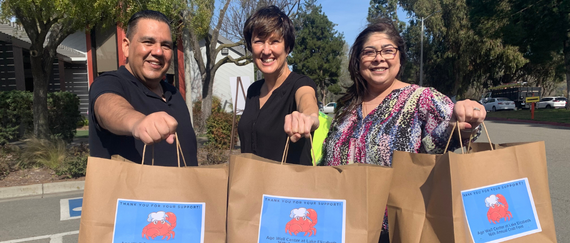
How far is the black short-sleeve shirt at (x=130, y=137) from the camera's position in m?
1.56

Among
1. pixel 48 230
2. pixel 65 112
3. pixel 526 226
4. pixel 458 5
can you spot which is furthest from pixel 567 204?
pixel 458 5

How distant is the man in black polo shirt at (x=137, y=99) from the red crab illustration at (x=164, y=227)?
35 cm

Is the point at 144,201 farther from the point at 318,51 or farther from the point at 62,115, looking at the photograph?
the point at 318,51

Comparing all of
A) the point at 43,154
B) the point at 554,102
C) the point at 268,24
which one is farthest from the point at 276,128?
the point at 554,102

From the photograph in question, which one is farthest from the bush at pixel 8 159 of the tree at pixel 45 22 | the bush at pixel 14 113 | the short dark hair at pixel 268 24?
the short dark hair at pixel 268 24

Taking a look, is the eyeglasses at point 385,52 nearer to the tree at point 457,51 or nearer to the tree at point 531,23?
the tree at point 531,23

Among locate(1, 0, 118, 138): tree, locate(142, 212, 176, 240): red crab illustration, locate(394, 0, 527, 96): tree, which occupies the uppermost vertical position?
locate(394, 0, 527, 96): tree

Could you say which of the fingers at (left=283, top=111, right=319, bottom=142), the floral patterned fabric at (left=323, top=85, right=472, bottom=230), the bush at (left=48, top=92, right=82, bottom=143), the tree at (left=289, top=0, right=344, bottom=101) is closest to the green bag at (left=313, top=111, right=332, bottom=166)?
the floral patterned fabric at (left=323, top=85, right=472, bottom=230)

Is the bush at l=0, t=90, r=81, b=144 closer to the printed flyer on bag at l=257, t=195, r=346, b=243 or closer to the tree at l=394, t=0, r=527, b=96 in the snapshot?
the printed flyer on bag at l=257, t=195, r=346, b=243

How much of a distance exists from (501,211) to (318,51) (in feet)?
150

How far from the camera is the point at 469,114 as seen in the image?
1400mm

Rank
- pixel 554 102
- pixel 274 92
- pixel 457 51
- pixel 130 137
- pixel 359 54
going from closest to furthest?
pixel 130 137 < pixel 359 54 < pixel 274 92 < pixel 554 102 < pixel 457 51

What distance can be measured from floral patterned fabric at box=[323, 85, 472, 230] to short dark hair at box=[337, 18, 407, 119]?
0.63ft

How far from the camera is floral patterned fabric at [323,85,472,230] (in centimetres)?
160
